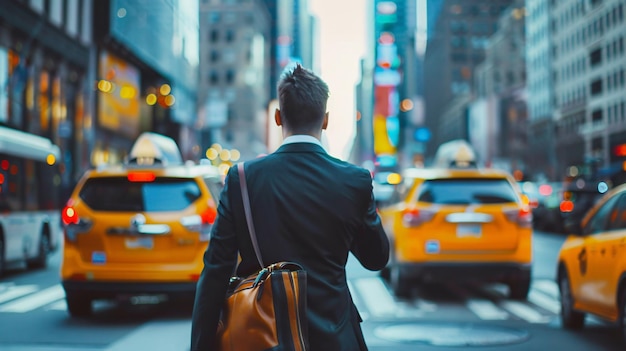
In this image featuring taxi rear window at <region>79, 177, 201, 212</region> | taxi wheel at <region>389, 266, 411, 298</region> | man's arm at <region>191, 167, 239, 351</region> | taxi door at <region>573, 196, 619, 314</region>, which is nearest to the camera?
man's arm at <region>191, 167, 239, 351</region>

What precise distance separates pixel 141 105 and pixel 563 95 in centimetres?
4611

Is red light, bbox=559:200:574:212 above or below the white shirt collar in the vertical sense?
below

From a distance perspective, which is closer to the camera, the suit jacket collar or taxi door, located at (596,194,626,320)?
the suit jacket collar

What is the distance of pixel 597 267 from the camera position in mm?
8633

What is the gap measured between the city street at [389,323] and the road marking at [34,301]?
0.04 feet

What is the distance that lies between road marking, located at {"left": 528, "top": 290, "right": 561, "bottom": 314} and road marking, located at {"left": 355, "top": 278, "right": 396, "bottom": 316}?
1.93 metres

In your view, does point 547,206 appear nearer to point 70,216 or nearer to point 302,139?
point 70,216

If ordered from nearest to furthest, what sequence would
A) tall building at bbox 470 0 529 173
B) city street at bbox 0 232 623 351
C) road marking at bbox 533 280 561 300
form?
city street at bbox 0 232 623 351
road marking at bbox 533 280 561 300
tall building at bbox 470 0 529 173

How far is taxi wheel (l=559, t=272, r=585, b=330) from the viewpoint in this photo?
9.53m

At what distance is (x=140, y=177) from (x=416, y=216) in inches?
149

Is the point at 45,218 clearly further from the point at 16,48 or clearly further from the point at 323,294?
the point at 16,48

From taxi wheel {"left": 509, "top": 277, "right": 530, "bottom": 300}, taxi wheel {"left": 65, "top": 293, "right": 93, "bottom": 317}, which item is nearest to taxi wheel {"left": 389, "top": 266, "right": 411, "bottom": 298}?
taxi wheel {"left": 509, "top": 277, "right": 530, "bottom": 300}

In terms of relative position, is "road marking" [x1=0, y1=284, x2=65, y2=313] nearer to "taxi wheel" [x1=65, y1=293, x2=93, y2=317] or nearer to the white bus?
"taxi wheel" [x1=65, y1=293, x2=93, y2=317]

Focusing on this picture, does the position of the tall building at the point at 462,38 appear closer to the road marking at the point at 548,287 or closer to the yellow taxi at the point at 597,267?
the road marking at the point at 548,287
